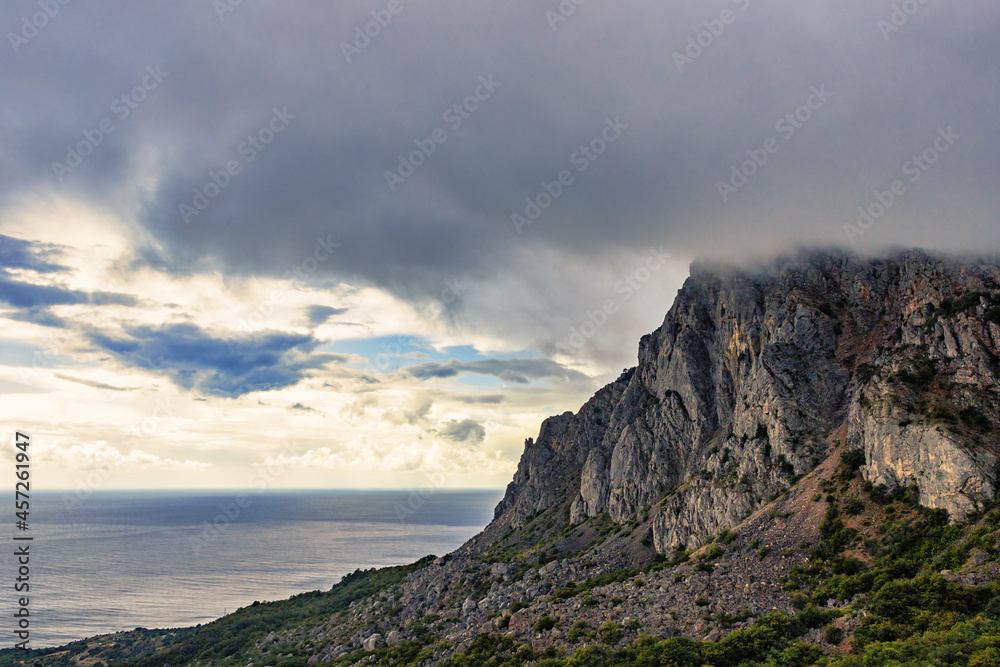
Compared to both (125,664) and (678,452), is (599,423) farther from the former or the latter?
(125,664)

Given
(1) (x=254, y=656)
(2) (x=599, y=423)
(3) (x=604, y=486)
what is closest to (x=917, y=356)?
(3) (x=604, y=486)

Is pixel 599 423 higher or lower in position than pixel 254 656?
higher

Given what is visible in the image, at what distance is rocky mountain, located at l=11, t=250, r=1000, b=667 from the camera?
36.3m

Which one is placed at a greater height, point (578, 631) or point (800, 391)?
point (800, 391)

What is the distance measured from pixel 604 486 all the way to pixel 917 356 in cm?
5903

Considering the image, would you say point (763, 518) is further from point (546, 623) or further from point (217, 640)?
point (217, 640)

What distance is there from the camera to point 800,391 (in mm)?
64812

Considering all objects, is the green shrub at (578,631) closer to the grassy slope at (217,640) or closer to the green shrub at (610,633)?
the green shrub at (610,633)

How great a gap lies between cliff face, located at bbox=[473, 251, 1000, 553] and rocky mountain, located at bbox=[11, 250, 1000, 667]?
→ 248 millimetres

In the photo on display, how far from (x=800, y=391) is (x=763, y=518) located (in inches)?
734

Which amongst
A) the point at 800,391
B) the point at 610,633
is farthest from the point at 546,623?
the point at 800,391

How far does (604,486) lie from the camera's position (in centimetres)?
10131

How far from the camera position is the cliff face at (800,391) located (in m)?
47.2

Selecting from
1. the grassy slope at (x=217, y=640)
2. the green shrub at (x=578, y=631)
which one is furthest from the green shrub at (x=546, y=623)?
the grassy slope at (x=217, y=640)
